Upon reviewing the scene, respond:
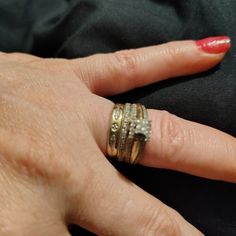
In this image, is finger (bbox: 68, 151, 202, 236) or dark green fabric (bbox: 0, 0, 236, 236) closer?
finger (bbox: 68, 151, 202, 236)

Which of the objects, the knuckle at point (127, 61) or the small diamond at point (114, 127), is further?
the knuckle at point (127, 61)

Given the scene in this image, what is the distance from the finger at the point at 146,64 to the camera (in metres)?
0.84

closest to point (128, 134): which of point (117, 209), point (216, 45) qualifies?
point (117, 209)

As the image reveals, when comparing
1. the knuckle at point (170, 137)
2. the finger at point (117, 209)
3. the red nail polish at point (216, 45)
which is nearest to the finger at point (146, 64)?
the red nail polish at point (216, 45)

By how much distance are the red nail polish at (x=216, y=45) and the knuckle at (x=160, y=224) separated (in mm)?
340

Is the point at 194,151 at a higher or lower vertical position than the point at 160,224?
higher

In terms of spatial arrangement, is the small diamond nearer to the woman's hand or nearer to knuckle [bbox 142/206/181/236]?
the woman's hand

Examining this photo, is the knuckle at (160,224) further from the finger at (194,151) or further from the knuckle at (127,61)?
the knuckle at (127,61)

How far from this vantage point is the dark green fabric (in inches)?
31.6

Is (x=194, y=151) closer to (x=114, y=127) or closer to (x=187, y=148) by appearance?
(x=187, y=148)

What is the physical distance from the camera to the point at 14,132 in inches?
28.3

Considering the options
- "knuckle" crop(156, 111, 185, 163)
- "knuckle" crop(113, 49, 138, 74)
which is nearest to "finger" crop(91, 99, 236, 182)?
"knuckle" crop(156, 111, 185, 163)

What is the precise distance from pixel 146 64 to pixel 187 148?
206 mm

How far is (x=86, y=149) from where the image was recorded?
0.72m
